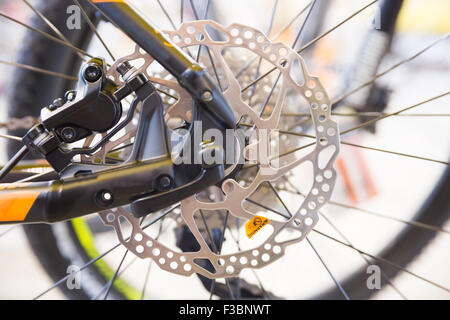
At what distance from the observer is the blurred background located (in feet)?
3.60


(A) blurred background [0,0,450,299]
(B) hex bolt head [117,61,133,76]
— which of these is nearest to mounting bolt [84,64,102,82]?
(B) hex bolt head [117,61,133,76]

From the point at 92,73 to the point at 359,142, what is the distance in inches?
36.3

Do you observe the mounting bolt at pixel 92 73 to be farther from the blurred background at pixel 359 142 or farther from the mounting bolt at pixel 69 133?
the blurred background at pixel 359 142

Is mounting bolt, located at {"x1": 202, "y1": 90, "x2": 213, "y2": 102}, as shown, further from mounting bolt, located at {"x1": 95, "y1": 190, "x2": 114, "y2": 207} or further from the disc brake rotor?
mounting bolt, located at {"x1": 95, "y1": 190, "x2": 114, "y2": 207}

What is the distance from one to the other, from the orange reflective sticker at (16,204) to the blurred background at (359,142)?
Result: 59 centimetres

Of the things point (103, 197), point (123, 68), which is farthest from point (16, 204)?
point (123, 68)

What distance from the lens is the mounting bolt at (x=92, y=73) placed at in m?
0.55

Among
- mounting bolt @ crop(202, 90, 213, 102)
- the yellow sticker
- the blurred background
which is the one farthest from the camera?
the blurred background

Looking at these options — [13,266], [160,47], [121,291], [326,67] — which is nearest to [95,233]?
[121,291]

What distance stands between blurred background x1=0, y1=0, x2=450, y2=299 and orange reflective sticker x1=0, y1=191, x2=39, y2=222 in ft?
1.94

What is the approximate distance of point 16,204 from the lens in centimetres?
54

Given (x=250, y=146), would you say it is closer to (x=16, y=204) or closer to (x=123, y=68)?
(x=123, y=68)

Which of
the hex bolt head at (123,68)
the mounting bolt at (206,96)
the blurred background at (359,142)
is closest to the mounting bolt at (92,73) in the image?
the hex bolt head at (123,68)

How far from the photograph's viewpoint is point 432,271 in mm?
1112
